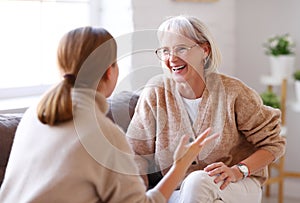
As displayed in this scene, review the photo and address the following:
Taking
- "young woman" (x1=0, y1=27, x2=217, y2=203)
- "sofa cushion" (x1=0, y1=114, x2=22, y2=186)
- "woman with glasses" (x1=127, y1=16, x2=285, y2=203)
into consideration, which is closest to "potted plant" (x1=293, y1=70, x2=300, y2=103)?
"woman with glasses" (x1=127, y1=16, x2=285, y2=203)

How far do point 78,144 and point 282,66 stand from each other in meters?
2.01

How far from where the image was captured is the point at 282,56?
303 cm

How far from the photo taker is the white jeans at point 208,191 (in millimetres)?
1755

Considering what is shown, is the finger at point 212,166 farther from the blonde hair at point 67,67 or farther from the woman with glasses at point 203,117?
the blonde hair at point 67,67

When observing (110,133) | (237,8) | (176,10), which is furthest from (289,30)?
(110,133)

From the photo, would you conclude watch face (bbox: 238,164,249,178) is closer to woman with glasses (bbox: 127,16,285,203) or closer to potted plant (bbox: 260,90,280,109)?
woman with glasses (bbox: 127,16,285,203)

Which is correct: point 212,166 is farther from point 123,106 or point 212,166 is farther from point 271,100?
point 271,100

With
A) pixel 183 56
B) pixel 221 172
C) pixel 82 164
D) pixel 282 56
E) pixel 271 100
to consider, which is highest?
pixel 183 56

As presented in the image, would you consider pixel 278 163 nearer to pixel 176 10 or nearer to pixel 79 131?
pixel 176 10

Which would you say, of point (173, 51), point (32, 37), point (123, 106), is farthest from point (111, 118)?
point (32, 37)

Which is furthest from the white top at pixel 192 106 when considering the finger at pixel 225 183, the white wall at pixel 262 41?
the white wall at pixel 262 41

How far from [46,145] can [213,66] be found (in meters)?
0.89

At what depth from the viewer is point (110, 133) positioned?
132cm

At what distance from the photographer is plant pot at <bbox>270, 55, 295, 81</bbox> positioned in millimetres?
3031
